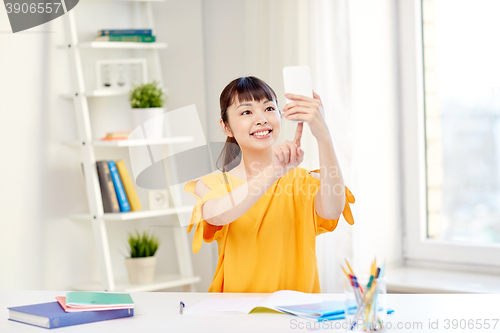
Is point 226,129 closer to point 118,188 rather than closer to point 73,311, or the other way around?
point 73,311

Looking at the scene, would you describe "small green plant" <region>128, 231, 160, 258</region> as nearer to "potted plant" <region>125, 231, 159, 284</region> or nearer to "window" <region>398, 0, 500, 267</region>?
"potted plant" <region>125, 231, 159, 284</region>

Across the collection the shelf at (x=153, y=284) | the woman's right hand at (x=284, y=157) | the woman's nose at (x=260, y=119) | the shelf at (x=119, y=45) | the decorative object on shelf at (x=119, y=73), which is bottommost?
the shelf at (x=153, y=284)

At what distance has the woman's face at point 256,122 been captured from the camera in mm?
1383

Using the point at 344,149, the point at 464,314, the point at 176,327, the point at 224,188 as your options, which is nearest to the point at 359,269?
the point at 344,149

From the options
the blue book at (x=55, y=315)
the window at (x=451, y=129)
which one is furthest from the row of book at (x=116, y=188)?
the window at (x=451, y=129)

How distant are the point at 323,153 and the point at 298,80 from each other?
0.19 metres

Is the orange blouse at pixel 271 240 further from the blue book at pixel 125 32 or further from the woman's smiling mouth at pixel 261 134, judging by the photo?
the blue book at pixel 125 32

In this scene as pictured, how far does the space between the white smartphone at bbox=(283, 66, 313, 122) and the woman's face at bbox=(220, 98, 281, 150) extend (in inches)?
5.8

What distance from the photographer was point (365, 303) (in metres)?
0.92

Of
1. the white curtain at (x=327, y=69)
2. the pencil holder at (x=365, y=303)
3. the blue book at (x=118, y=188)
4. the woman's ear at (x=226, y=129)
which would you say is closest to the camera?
the pencil holder at (x=365, y=303)

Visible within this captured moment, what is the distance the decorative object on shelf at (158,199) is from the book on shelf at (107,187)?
0.16 meters

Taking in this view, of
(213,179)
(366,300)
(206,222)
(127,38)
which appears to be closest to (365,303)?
(366,300)

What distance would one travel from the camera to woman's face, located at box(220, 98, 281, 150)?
4.54ft

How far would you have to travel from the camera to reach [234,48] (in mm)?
2475
